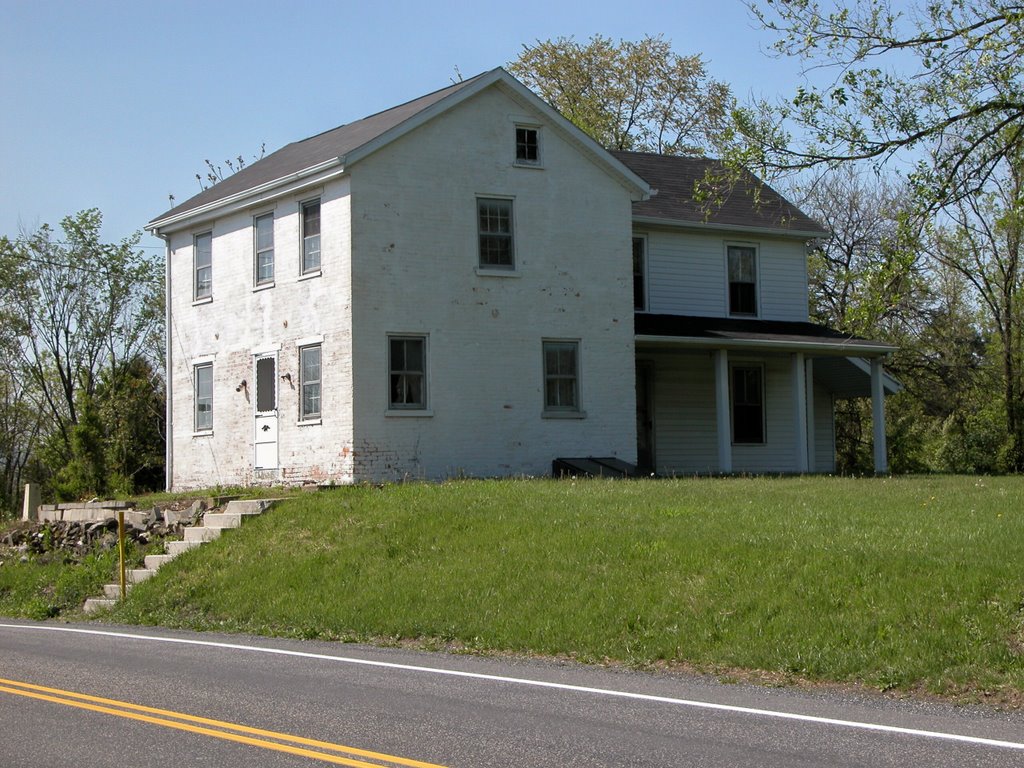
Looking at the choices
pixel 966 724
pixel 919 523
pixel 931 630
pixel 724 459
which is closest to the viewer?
pixel 966 724

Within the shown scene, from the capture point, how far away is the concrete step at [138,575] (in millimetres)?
19719

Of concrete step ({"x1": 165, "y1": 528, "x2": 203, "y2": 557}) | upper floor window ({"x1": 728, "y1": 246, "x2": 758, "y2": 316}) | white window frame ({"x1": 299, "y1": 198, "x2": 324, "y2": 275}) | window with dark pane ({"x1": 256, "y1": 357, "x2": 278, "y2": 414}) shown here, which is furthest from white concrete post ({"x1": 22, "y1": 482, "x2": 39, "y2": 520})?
upper floor window ({"x1": 728, "y1": 246, "x2": 758, "y2": 316})

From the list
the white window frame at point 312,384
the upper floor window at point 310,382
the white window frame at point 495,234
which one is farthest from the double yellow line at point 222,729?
the white window frame at point 495,234

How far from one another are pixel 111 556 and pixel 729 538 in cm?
1123

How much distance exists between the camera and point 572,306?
2627cm

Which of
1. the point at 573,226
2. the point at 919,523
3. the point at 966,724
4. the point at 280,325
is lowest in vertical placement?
→ the point at 966,724

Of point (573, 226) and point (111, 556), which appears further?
point (573, 226)

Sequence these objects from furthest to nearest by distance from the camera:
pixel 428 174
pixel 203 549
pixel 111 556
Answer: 1. pixel 428 174
2. pixel 111 556
3. pixel 203 549

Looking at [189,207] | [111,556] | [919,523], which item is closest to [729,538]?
[919,523]

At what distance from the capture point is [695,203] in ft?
102

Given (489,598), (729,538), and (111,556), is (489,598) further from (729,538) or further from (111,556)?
(111,556)

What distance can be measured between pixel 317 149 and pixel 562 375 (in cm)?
722

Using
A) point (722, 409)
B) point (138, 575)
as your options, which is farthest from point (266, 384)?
point (722, 409)

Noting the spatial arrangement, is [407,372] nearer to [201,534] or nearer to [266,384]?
[266,384]
